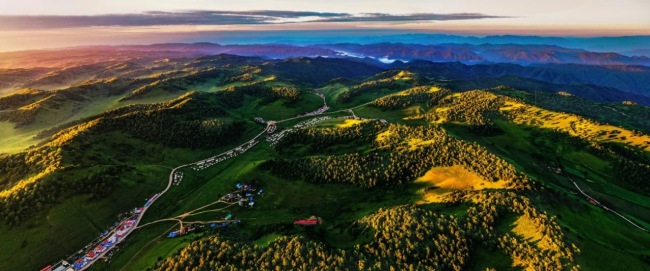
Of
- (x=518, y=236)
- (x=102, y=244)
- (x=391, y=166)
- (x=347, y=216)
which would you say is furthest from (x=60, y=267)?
(x=518, y=236)

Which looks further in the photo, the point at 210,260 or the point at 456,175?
the point at 456,175

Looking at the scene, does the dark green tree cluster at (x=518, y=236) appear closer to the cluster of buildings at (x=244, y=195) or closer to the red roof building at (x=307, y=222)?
the red roof building at (x=307, y=222)

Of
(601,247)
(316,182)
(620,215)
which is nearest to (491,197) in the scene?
(601,247)

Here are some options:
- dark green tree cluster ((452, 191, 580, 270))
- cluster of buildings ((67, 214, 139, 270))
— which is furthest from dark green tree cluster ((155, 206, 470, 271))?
cluster of buildings ((67, 214, 139, 270))

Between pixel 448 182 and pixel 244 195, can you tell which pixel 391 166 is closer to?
pixel 448 182

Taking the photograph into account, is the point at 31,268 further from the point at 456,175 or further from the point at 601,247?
the point at 601,247

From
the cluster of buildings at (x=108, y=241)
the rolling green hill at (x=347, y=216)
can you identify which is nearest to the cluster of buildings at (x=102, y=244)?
the cluster of buildings at (x=108, y=241)

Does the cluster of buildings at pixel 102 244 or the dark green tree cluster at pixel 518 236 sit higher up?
the dark green tree cluster at pixel 518 236

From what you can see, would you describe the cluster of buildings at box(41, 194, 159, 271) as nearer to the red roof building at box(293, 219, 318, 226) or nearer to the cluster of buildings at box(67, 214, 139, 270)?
the cluster of buildings at box(67, 214, 139, 270)
